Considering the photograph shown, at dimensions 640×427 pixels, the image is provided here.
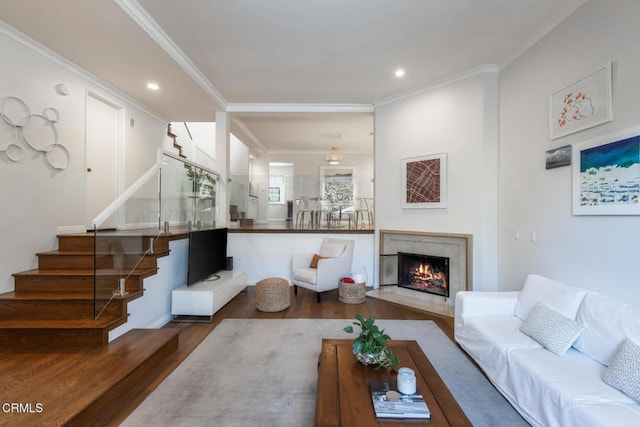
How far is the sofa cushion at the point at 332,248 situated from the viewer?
15.6 ft

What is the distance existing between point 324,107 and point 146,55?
2.80m

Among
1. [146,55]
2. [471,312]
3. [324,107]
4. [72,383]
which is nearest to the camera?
[72,383]

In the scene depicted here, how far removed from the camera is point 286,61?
3711 millimetres

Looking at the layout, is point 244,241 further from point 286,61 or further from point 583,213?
point 583,213

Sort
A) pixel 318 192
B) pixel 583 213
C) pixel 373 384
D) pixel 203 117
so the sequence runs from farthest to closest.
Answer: pixel 318 192 < pixel 203 117 < pixel 583 213 < pixel 373 384

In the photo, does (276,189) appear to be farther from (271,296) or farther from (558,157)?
(558,157)

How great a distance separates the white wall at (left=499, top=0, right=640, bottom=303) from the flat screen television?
159 inches

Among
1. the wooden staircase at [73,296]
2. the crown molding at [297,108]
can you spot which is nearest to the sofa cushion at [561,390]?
the wooden staircase at [73,296]

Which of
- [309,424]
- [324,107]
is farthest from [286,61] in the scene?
[309,424]

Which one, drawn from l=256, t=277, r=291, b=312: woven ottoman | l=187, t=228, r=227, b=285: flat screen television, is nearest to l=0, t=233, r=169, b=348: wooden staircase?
l=187, t=228, r=227, b=285: flat screen television

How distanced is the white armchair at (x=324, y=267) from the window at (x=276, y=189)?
164 cm

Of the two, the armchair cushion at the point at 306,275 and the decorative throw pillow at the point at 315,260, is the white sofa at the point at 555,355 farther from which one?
the decorative throw pillow at the point at 315,260

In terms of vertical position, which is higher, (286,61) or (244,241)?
(286,61)

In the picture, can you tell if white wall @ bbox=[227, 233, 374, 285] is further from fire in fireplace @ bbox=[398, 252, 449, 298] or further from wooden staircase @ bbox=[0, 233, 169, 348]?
wooden staircase @ bbox=[0, 233, 169, 348]
